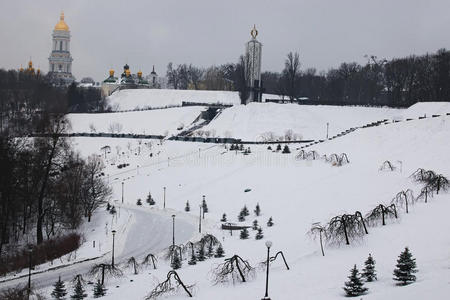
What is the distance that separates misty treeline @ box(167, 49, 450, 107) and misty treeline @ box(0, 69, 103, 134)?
28500 mm

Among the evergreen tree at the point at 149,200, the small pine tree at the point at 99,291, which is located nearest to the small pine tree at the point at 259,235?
the small pine tree at the point at 99,291

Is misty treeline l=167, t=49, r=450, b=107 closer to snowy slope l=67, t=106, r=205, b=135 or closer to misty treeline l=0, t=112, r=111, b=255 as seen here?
snowy slope l=67, t=106, r=205, b=135

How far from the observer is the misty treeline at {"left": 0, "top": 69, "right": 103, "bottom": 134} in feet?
293

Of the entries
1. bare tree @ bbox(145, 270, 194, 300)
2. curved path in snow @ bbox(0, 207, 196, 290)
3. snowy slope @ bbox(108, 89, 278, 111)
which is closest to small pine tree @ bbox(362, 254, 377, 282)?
bare tree @ bbox(145, 270, 194, 300)

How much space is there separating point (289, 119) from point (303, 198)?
36585 millimetres

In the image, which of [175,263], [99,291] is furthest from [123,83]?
[99,291]

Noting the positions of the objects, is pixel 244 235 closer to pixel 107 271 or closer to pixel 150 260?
pixel 150 260

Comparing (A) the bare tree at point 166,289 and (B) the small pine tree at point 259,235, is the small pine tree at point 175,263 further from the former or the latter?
(B) the small pine tree at point 259,235

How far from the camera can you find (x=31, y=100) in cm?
9662

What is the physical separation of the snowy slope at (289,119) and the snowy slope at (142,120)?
649 cm

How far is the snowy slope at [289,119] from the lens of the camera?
65.4m

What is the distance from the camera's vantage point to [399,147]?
4147cm

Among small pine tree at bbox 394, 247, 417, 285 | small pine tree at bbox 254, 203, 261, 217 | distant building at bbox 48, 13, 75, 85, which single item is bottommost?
small pine tree at bbox 254, 203, 261, 217

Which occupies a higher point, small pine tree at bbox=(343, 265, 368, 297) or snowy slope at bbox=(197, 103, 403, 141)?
snowy slope at bbox=(197, 103, 403, 141)
